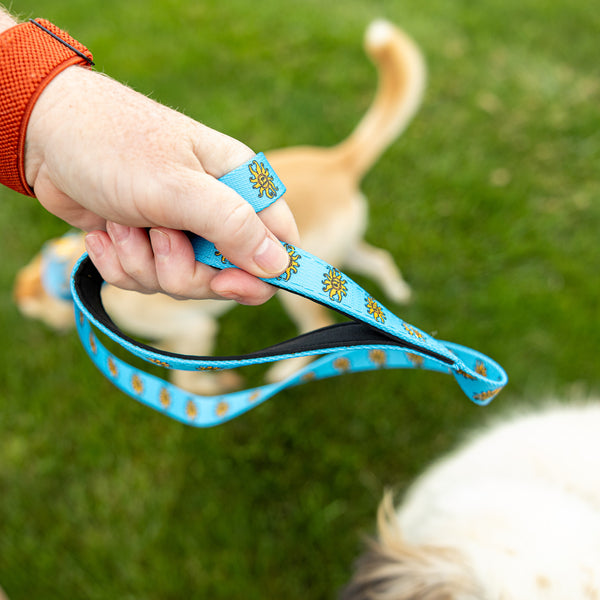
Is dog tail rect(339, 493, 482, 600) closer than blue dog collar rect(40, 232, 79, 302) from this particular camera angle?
Yes

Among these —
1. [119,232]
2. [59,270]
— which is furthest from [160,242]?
[59,270]

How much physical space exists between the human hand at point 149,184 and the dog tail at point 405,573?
21.1 inches

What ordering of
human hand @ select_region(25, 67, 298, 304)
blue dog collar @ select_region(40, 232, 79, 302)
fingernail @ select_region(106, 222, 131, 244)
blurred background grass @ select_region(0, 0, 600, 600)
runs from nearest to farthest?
human hand @ select_region(25, 67, 298, 304)
fingernail @ select_region(106, 222, 131, 244)
blue dog collar @ select_region(40, 232, 79, 302)
blurred background grass @ select_region(0, 0, 600, 600)

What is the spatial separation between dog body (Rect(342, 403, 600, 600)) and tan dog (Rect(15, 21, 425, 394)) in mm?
970

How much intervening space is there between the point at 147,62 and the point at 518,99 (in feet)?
7.97

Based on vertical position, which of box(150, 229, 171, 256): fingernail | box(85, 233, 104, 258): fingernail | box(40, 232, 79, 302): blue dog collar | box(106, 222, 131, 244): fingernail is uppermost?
box(150, 229, 171, 256): fingernail

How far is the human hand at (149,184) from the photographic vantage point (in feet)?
2.27

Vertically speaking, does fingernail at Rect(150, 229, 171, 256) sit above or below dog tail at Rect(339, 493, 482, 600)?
above

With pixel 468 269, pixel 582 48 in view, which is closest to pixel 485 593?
pixel 468 269

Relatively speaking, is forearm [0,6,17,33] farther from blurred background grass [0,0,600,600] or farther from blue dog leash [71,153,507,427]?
blurred background grass [0,0,600,600]

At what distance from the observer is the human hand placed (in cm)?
69

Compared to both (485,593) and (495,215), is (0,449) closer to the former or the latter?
(485,593)

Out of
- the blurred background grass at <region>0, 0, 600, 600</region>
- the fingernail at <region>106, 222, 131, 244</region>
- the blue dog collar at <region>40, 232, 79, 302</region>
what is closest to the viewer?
the fingernail at <region>106, 222, 131, 244</region>

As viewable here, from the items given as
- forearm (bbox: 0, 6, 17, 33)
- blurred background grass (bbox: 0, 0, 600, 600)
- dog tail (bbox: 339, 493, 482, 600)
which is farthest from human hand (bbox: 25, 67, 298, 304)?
blurred background grass (bbox: 0, 0, 600, 600)
